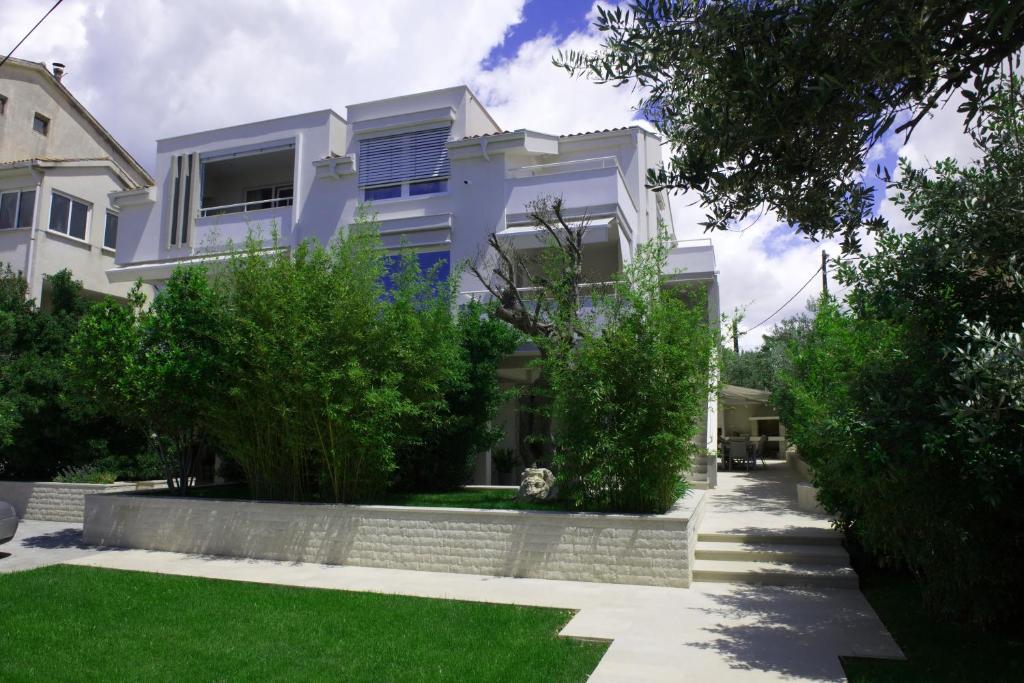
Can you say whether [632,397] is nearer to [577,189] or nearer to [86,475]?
[577,189]

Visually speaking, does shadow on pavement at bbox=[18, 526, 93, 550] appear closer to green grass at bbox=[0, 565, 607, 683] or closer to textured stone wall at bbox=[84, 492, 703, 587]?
textured stone wall at bbox=[84, 492, 703, 587]

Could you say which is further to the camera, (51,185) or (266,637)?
(51,185)

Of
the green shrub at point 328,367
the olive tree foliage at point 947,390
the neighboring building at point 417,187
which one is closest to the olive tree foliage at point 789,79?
the olive tree foliage at point 947,390

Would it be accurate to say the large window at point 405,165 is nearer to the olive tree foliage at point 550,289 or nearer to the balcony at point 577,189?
the balcony at point 577,189

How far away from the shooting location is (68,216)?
20.0m

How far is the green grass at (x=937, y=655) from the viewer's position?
4883mm

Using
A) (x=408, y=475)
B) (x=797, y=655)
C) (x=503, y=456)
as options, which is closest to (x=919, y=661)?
(x=797, y=655)

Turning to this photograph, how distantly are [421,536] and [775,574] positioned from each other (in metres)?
4.38

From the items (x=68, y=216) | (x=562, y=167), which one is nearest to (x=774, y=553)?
(x=562, y=167)

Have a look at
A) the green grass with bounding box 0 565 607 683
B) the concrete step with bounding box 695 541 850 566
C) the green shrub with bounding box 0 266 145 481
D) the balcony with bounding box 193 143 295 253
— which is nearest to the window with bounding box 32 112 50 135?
the balcony with bounding box 193 143 295 253

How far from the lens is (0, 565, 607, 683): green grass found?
517 centimetres

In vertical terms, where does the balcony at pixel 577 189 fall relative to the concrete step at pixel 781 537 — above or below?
above

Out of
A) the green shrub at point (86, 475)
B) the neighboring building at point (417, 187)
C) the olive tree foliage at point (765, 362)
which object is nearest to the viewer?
the green shrub at point (86, 475)

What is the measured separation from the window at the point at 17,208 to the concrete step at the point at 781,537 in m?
19.7
